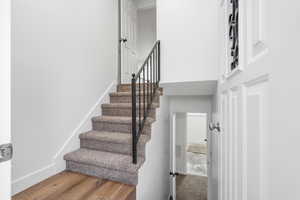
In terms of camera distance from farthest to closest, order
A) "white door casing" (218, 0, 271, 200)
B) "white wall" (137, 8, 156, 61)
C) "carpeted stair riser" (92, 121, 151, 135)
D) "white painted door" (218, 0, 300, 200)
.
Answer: "white wall" (137, 8, 156, 61), "carpeted stair riser" (92, 121, 151, 135), "white door casing" (218, 0, 271, 200), "white painted door" (218, 0, 300, 200)

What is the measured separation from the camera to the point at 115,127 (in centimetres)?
209

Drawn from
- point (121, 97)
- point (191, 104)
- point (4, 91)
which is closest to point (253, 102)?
point (4, 91)

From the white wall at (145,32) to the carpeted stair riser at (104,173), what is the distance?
3608mm

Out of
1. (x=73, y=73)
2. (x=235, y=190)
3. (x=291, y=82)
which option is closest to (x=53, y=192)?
(x=73, y=73)

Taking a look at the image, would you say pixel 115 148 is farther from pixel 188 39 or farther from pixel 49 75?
pixel 188 39

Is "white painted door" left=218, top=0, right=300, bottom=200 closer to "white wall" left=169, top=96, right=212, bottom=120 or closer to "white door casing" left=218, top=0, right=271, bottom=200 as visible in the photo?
"white door casing" left=218, top=0, right=271, bottom=200

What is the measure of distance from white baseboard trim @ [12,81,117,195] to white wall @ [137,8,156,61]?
270 cm

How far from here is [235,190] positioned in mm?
916

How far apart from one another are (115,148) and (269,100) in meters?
1.64

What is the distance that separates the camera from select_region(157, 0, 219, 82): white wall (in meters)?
2.01

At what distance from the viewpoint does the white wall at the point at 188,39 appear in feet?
6.58

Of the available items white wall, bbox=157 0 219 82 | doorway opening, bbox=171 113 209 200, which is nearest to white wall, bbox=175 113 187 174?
doorway opening, bbox=171 113 209 200

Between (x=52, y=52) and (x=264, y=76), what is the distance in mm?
1903

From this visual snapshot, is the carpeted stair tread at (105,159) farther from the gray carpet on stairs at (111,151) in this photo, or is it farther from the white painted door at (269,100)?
the white painted door at (269,100)
